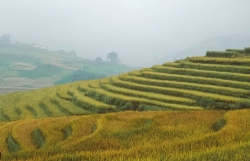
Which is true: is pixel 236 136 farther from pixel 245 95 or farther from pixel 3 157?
pixel 245 95

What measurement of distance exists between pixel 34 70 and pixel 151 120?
11268 cm

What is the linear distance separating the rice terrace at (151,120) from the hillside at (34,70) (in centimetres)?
6049

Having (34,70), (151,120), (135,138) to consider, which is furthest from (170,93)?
(34,70)

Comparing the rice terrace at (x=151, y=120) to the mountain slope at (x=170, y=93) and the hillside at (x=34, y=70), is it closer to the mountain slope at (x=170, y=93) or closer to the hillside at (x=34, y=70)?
the mountain slope at (x=170, y=93)

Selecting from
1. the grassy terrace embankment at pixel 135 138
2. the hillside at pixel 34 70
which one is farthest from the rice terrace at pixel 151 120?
the hillside at pixel 34 70

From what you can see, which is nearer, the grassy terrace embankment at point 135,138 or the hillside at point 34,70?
the grassy terrace embankment at point 135,138

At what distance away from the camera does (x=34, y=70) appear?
117m

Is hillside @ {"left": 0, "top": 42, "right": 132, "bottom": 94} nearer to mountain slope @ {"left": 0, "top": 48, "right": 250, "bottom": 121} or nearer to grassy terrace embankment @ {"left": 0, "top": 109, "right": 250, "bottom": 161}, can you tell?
mountain slope @ {"left": 0, "top": 48, "right": 250, "bottom": 121}

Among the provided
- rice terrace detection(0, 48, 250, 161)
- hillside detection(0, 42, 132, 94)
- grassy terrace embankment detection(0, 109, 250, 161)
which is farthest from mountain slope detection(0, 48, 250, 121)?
hillside detection(0, 42, 132, 94)

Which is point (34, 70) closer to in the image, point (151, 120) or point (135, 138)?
point (151, 120)

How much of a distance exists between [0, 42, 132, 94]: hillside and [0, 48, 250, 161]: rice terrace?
60.5m

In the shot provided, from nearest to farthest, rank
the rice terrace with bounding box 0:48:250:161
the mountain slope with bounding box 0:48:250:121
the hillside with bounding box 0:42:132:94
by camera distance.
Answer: the rice terrace with bounding box 0:48:250:161 → the mountain slope with bounding box 0:48:250:121 → the hillside with bounding box 0:42:132:94

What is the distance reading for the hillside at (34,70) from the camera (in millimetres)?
95200

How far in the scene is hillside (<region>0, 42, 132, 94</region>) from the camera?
95.2m
